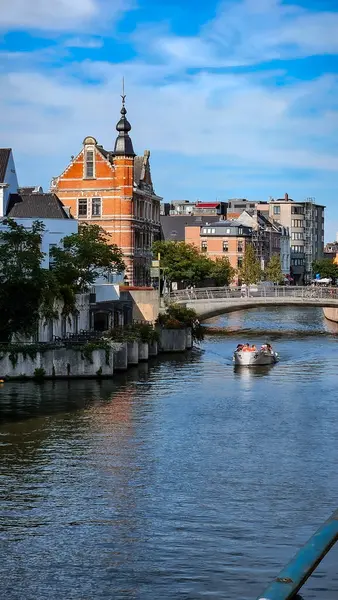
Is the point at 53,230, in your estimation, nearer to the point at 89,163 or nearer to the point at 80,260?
the point at 80,260

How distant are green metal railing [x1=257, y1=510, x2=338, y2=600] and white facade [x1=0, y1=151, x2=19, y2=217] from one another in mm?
68154

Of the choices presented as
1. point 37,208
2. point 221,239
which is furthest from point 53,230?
point 221,239

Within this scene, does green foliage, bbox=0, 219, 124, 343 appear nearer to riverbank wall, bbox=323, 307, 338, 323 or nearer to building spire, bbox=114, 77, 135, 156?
building spire, bbox=114, 77, 135, 156

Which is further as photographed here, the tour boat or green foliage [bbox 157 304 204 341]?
green foliage [bbox 157 304 204 341]

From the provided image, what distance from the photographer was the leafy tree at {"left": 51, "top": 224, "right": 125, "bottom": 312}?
2970 inches

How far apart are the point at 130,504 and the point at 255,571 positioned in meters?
7.94

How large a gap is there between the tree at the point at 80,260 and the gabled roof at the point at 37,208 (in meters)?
2.65

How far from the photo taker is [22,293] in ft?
221

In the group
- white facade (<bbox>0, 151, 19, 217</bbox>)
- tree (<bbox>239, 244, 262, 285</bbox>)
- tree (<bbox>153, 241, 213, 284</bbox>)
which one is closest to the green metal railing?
white facade (<bbox>0, 151, 19, 217</bbox>)

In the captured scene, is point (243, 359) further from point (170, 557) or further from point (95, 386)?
point (170, 557)

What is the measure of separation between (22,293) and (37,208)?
1005 inches

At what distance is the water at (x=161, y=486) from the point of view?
96.0 ft

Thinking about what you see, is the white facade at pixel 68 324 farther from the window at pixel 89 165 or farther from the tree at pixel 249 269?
the tree at pixel 249 269

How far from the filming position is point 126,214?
120062mm
